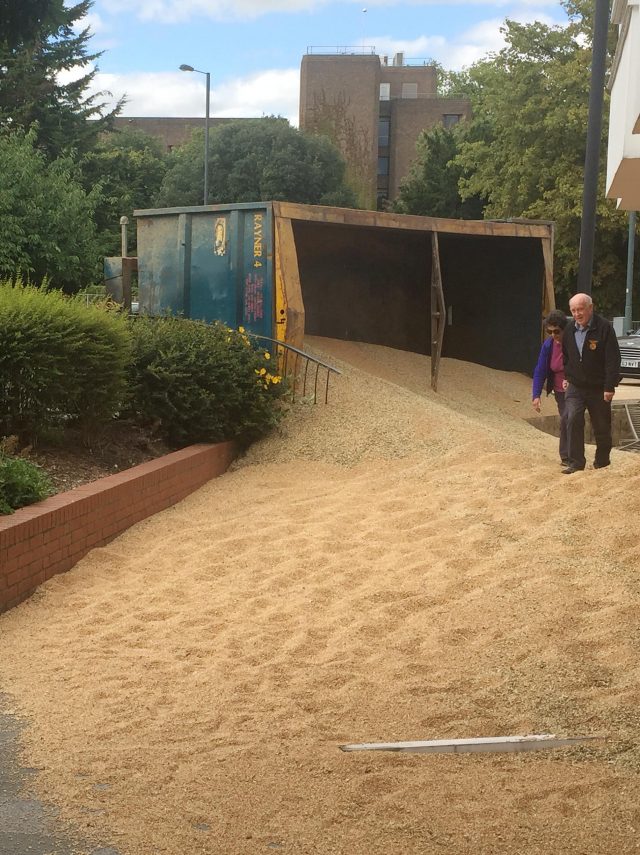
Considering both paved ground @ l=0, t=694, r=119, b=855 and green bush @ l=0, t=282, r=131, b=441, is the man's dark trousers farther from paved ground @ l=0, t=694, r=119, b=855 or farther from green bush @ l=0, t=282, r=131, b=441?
paved ground @ l=0, t=694, r=119, b=855

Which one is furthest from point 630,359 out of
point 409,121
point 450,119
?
point 409,121

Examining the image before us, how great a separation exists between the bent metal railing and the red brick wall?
2152 millimetres

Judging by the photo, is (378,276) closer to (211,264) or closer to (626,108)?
(211,264)

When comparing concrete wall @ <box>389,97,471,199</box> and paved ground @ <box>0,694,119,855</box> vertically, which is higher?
concrete wall @ <box>389,97,471,199</box>

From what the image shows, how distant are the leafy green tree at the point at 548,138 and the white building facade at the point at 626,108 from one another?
1057 inches

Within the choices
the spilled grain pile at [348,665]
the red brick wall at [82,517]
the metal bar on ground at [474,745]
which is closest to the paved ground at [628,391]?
the spilled grain pile at [348,665]

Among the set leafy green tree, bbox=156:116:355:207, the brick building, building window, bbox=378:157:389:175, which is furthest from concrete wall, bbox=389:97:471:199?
leafy green tree, bbox=156:116:355:207

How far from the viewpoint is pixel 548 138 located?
36219mm

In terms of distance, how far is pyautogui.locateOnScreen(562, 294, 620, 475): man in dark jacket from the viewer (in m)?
9.35

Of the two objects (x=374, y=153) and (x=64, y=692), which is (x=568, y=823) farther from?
(x=374, y=153)

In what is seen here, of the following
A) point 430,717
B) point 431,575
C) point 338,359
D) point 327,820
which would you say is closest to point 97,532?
point 431,575

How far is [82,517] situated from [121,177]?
43.7 meters

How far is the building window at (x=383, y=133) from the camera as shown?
8269 cm

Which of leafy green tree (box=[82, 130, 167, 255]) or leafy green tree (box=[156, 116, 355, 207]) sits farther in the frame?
leafy green tree (box=[156, 116, 355, 207])
